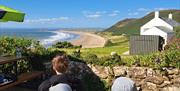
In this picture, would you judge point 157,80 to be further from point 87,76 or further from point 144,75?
point 87,76

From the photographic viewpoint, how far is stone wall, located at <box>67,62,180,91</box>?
971cm

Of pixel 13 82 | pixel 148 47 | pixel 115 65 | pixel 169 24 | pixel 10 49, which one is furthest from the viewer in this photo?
pixel 169 24

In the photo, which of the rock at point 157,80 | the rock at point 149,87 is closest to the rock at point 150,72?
the rock at point 157,80

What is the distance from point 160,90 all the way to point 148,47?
447 inches

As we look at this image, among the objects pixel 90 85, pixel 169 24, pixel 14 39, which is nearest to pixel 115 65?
pixel 90 85

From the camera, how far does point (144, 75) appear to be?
9.88m

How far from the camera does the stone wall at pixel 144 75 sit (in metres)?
9.71

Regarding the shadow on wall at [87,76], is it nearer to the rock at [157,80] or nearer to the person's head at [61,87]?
the rock at [157,80]

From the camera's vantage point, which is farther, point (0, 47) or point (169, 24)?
point (169, 24)

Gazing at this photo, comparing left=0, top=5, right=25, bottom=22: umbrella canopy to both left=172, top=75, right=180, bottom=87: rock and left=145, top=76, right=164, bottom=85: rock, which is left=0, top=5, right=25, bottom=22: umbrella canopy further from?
left=172, top=75, right=180, bottom=87: rock

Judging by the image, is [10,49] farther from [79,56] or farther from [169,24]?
[169,24]

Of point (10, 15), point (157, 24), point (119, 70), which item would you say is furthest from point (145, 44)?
point (157, 24)

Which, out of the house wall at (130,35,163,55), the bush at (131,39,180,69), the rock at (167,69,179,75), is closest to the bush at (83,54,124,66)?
the bush at (131,39,180,69)

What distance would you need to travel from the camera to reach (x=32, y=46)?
1138cm
